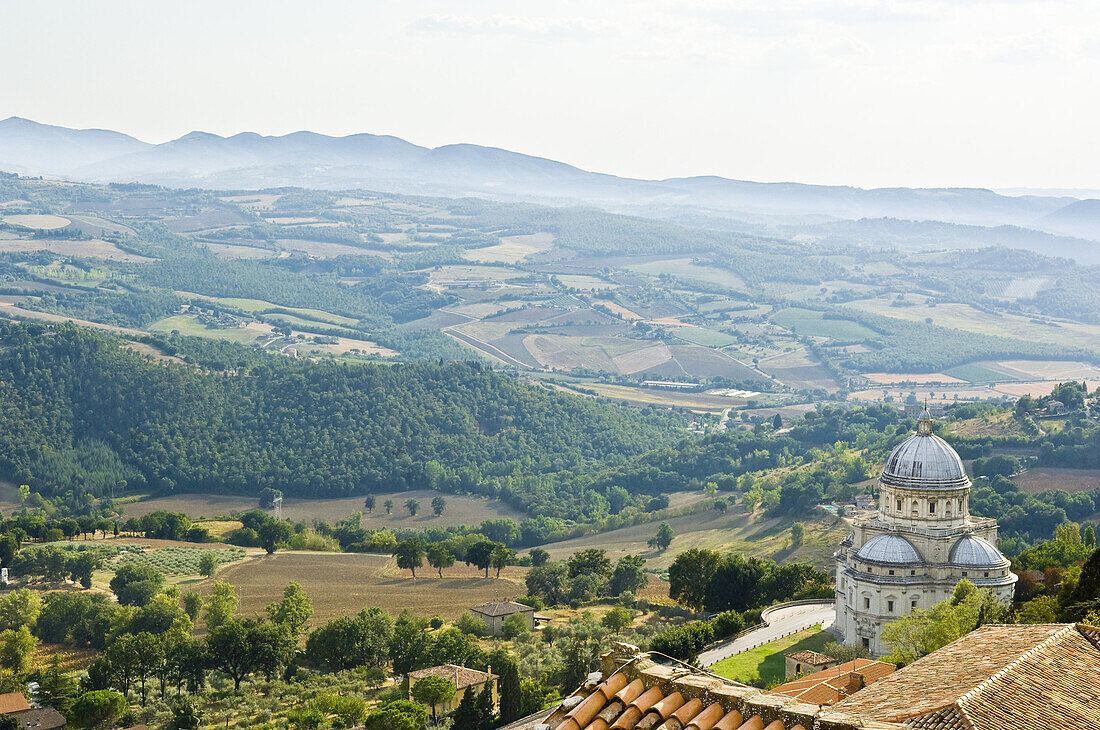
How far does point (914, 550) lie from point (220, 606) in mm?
Answer: 42379

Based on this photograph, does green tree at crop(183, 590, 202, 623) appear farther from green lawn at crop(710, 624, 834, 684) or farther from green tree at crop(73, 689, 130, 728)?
green lawn at crop(710, 624, 834, 684)

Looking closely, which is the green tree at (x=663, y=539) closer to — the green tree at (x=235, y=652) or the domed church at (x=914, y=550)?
the domed church at (x=914, y=550)

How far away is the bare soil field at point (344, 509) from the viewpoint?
137 m

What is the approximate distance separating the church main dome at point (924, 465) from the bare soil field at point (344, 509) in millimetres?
78455

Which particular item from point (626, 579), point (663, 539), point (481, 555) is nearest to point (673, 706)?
point (626, 579)

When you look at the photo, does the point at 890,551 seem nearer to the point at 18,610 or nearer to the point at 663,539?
the point at 18,610

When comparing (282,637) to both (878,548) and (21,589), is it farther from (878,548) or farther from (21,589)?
(878,548)

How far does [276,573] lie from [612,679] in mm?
88325

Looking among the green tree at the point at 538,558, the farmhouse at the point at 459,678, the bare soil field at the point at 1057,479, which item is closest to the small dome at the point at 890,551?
the farmhouse at the point at 459,678

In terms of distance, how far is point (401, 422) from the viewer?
17088 centimetres

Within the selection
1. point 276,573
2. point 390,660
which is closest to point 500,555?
point 276,573

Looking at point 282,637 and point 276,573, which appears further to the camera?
point 276,573

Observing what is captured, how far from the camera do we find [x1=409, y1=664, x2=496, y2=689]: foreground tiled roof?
205ft

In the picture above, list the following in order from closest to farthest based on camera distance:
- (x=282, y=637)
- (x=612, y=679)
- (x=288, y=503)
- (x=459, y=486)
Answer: (x=612, y=679), (x=282, y=637), (x=288, y=503), (x=459, y=486)
